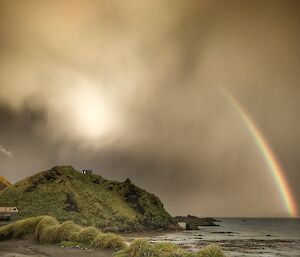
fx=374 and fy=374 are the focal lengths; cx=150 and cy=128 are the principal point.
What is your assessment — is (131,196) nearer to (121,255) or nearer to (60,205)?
(60,205)

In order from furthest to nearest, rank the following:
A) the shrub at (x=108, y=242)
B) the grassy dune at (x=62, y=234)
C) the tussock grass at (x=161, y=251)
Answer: the grassy dune at (x=62, y=234)
the shrub at (x=108, y=242)
the tussock grass at (x=161, y=251)

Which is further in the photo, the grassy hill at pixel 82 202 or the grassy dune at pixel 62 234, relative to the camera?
the grassy hill at pixel 82 202

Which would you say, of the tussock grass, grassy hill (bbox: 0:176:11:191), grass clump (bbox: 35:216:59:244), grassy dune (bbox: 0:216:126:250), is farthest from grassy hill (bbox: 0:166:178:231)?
the tussock grass

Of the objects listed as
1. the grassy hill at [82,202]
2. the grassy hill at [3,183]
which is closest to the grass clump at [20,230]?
the grassy hill at [82,202]

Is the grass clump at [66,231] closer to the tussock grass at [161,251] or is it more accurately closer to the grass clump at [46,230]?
the grass clump at [46,230]

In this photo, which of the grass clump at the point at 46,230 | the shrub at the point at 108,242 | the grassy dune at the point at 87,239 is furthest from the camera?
the grass clump at the point at 46,230

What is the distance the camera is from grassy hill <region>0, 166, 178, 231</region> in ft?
502

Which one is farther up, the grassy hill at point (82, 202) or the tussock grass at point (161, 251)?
the grassy hill at point (82, 202)

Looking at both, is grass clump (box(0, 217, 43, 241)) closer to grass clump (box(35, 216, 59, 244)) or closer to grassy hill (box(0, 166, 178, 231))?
grass clump (box(35, 216, 59, 244))

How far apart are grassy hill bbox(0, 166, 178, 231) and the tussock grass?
126479mm

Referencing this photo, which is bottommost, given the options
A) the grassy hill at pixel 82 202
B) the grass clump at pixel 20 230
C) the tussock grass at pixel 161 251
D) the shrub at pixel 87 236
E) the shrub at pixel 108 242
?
the tussock grass at pixel 161 251

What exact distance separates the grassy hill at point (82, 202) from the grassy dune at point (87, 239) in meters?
109

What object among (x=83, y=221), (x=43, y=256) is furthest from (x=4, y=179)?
(x=43, y=256)

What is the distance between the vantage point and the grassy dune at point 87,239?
24.3 meters
